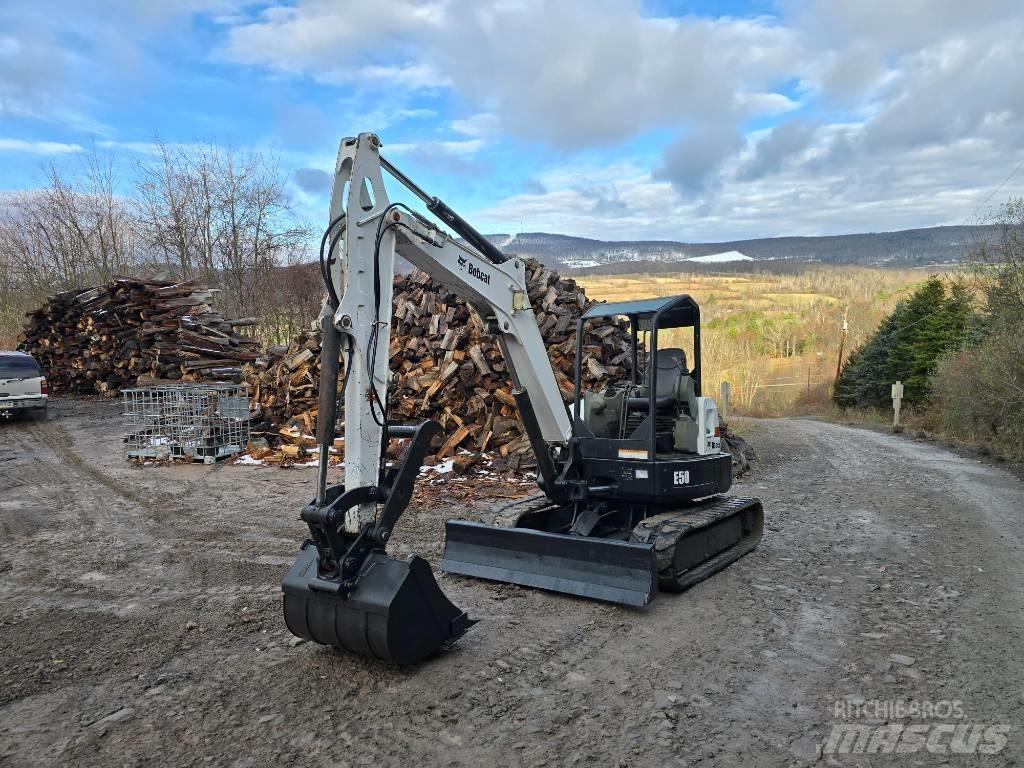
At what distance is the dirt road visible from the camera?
3871mm

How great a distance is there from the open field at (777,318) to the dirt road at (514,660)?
19.8m

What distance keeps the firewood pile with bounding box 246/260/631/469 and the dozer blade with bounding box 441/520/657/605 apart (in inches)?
169

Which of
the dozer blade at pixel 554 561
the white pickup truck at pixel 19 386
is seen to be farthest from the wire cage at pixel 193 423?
the dozer blade at pixel 554 561

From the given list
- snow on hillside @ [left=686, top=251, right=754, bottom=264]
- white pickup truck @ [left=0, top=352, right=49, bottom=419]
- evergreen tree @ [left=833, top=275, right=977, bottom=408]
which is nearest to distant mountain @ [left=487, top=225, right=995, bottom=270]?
snow on hillside @ [left=686, top=251, right=754, bottom=264]

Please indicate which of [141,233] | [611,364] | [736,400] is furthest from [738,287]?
[611,364]

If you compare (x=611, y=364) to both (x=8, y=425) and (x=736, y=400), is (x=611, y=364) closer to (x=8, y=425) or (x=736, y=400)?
(x=8, y=425)

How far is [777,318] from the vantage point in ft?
215

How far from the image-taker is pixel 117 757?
3.74 m

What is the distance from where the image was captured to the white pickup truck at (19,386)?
58.4ft

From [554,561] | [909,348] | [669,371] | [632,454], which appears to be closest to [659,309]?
[669,371]

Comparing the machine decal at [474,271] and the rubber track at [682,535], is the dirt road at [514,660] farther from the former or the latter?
the machine decal at [474,271]

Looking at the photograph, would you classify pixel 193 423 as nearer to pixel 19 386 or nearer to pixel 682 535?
pixel 19 386

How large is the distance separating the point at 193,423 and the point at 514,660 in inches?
379

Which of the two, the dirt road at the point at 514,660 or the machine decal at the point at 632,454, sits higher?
the machine decal at the point at 632,454
